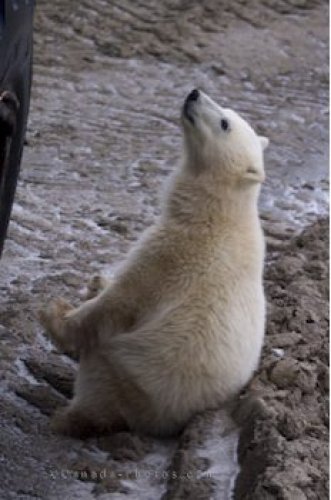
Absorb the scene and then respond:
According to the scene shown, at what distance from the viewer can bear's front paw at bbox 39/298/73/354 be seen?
441 cm

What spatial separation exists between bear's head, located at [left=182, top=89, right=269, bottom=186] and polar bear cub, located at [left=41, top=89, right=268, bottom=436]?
0.5 inches

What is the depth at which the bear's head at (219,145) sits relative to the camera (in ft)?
14.5

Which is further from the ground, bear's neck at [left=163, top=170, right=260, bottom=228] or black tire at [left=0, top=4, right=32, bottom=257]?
black tire at [left=0, top=4, right=32, bottom=257]

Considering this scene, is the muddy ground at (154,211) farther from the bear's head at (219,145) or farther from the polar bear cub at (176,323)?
the bear's head at (219,145)

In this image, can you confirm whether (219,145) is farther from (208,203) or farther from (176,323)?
(176,323)

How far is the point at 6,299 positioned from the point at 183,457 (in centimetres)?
144

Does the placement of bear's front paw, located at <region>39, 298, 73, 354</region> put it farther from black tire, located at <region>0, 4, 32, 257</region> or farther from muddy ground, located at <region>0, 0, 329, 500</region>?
black tire, located at <region>0, 4, 32, 257</region>

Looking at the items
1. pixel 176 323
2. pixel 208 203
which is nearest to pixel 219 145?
pixel 208 203

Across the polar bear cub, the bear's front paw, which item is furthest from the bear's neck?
the bear's front paw

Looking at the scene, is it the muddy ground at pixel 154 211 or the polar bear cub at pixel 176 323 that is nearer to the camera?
the muddy ground at pixel 154 211

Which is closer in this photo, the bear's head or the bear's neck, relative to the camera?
the bear's neck

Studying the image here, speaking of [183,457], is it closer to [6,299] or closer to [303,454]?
[303,454]

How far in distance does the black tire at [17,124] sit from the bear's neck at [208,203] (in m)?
0.58

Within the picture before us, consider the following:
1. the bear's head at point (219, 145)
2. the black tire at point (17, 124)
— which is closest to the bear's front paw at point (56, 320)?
the black tire at point (17, 124)
